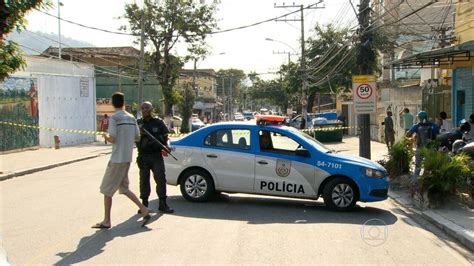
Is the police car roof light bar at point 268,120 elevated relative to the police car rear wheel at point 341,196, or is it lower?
A: elevated

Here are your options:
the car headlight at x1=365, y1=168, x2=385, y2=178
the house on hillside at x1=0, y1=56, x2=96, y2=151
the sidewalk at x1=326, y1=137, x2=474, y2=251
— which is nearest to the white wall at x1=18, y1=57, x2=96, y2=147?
the house on hillside at x1=0, y1=56, x2=96, y2=151

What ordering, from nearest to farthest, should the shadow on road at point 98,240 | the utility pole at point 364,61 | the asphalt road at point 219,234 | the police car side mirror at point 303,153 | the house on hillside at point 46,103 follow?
1. the shadow on road at point 98,240
2. the asphalt road at point 219,234
3. the police car side mirror at point 303,153
4. the utility pole at point 364,61
5. the house on hillside at point 46,103

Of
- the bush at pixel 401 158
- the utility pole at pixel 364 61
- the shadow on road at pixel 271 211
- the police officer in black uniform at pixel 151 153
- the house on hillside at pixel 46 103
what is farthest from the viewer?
the house on hillside at pixel 46 103

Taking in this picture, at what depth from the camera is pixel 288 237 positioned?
773cm

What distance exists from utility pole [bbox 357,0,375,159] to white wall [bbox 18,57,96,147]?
54.3ft

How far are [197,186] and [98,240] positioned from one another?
334 centimetres

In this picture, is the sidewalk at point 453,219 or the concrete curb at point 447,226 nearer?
the concrete curb at point 447,226

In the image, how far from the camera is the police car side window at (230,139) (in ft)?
34.2

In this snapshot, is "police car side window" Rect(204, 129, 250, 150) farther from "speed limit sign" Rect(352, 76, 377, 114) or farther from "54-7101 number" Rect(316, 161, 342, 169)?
"speed limit sign" Rect(352, 76, 377, 114)

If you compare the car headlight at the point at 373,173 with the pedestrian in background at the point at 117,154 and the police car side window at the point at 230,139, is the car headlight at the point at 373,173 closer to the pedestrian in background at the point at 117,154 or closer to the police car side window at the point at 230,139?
the police car side window at the point at 230,139

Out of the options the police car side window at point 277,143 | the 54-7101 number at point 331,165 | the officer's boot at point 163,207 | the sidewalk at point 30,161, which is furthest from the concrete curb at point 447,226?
the sidewalk at point 30,161

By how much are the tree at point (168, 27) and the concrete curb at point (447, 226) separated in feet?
125

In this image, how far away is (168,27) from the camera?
47.5 meters

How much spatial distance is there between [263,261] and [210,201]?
14.2 ft
